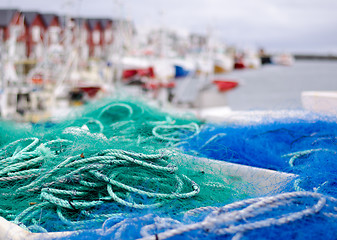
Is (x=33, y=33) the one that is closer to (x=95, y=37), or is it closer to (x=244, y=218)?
(x=95, y=37)

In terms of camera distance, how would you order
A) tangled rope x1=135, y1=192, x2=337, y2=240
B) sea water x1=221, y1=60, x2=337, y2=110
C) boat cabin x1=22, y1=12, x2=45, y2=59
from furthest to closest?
1. boat cabin x1=22, y1=12, x2=45, y2=59
2. sea water x1=221, y1=60, x2=337, y2=110
3. tangled rope x1=135, y1=192, x2=337, y2=240

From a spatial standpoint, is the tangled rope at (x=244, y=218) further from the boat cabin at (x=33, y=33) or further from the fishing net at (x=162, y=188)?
the boat cabin at (x=33, y=33)

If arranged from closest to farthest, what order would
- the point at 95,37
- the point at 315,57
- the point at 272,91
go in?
1. the point at 272,91
2. the point at 95,37
3. the point at 315,57

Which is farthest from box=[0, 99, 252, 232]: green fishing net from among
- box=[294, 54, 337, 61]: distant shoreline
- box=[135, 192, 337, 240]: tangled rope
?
box=[294, 54, 337, 61]: distant shoreline

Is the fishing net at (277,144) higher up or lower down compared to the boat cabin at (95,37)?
lower down

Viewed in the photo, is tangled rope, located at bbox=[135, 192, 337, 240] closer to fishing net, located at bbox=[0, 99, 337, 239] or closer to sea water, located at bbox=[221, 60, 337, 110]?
fishing net, located at bbox=[0, 99, 337, 239]

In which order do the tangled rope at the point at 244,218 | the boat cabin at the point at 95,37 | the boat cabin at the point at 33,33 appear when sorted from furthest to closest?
the boat cabin at the point at 95,37
the boat cabin at the point at 33,33
the tangled rope at the point at 244,218

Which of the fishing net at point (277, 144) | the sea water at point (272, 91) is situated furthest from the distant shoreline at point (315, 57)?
the fishing net at point (277, 144)

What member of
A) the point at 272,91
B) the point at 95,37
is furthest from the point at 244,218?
the point at 95,37

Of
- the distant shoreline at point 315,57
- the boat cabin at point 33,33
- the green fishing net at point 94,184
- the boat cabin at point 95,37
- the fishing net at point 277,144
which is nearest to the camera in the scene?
the green fishing net at point 94,184

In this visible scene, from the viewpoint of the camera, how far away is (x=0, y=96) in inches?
421

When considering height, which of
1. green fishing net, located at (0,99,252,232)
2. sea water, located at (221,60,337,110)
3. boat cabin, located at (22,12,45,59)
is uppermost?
boat cabin, located at (22,12,45,59)

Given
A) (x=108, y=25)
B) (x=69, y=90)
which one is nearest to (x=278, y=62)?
(x=108, y=25)

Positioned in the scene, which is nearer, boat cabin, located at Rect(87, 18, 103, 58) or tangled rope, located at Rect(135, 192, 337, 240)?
tangled rope, located at Rect(135, 192, 337, 240)
